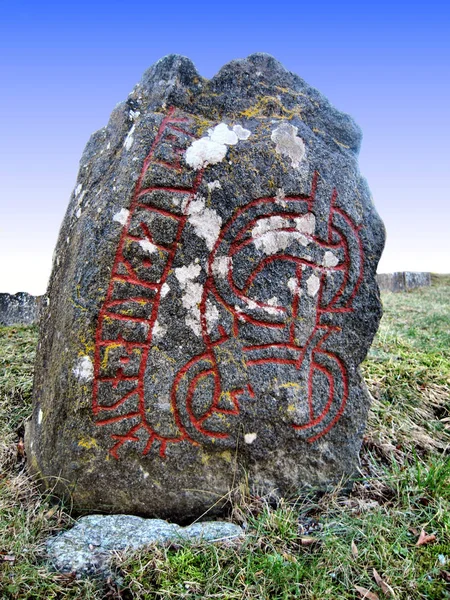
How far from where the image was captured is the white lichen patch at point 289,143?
9.43ft

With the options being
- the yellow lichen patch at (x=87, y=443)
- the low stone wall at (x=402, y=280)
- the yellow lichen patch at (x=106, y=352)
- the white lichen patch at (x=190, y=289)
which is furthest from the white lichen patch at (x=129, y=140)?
the low stone wall at (x=402, y=280)

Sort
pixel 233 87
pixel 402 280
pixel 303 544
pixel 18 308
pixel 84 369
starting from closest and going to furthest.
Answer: pixel 303 544, pixel 84 369, pixel 233 87, pixel 18 308, pixel 402 280

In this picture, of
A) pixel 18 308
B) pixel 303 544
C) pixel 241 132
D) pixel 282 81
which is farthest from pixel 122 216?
pixel 18 308

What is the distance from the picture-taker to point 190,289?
106 inches

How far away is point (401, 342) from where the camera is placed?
16.9ft

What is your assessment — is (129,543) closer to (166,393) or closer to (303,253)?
(166,393)

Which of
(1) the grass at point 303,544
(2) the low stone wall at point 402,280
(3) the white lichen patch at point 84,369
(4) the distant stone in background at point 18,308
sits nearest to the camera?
(1) the grass at point 303,544

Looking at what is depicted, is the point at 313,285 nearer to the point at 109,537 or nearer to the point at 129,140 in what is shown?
the point at 129,140

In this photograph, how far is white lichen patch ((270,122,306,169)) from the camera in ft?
9.43

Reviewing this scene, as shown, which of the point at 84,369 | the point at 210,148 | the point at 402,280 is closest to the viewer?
the point at 84,369

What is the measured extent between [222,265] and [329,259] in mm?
648

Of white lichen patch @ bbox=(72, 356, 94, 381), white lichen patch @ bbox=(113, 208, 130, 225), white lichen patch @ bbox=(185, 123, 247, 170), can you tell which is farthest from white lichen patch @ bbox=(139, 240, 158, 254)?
white lichen patch @ bbox=(72, 356, 94, 381)

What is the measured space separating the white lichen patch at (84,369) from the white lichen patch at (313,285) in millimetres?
1268

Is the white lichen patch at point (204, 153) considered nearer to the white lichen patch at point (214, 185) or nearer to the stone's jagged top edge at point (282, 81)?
the white lichen patch at point (214, 185)
